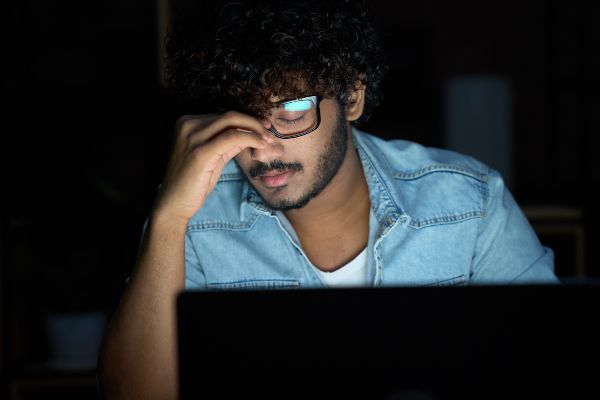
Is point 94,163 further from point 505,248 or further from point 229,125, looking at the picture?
point 505,248

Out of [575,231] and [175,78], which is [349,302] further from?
[575,231]

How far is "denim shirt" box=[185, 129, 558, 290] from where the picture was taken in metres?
1.56

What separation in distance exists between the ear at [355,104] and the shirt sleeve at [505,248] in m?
0.35

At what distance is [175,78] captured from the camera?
1633 mm

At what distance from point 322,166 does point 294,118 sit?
161mm

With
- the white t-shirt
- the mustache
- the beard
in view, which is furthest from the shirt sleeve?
the mustache

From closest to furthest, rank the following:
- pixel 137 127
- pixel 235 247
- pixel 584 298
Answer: pixel 584 298 → pixel 235 247 → pixel 137 127

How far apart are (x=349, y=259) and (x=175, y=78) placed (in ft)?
1.97

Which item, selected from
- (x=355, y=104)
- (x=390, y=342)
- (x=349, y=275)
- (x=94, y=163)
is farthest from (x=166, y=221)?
(x=94, y=163)

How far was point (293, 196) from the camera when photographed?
1456mm

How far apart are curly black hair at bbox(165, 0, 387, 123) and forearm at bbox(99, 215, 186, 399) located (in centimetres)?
34

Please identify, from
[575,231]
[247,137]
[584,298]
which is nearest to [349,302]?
[584,298]

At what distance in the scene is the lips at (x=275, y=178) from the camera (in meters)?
1.44

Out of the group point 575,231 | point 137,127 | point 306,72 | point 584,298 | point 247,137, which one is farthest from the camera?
point 137,127
